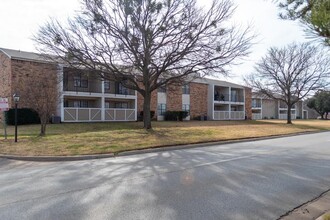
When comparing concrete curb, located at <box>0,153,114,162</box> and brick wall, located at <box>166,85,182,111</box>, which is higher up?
brick wall, located at <box>166,85,182,111</box>

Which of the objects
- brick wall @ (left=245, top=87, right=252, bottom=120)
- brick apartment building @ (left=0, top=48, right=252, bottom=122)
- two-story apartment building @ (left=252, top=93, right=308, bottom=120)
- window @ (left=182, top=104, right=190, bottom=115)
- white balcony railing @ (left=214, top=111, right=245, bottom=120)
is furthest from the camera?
two-story apartment building @ (left=252, top=93, right=308, bottom=120)

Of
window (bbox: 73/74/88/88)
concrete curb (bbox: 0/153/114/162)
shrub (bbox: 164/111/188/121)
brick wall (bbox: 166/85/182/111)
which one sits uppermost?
window (bbox: 73/74/88/88)

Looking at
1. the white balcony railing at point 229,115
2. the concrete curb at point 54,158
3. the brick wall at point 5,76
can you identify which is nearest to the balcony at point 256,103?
the white balcony railing at point 229,115

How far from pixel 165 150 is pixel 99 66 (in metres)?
11.2

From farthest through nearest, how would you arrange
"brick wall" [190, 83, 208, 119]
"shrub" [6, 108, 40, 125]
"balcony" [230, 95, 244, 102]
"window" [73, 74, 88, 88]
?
"balcony" [230, 95, 244, 102] < "brick wall" [190, 83, 208, 119] < "window" [73, 74, 88, 88] < "shrub" [6, 108, 40, 125]

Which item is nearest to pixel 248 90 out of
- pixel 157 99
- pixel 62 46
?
pixel 157 99

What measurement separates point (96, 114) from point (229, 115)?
961 inches

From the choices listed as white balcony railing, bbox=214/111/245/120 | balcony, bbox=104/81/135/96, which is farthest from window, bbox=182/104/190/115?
balcony, bbox=104/81/135/96

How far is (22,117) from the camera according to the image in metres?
27.5

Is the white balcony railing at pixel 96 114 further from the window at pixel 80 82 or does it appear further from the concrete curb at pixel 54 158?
the concrete curb at pixel 54 158

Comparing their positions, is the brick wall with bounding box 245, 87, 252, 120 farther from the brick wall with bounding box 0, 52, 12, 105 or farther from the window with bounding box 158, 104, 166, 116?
the brick wall with bounding box 0, 52, 12, 105

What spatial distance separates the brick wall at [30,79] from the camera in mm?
19375

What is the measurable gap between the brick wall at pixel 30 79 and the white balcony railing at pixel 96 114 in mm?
4520

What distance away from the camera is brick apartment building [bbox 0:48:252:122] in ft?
88.8
